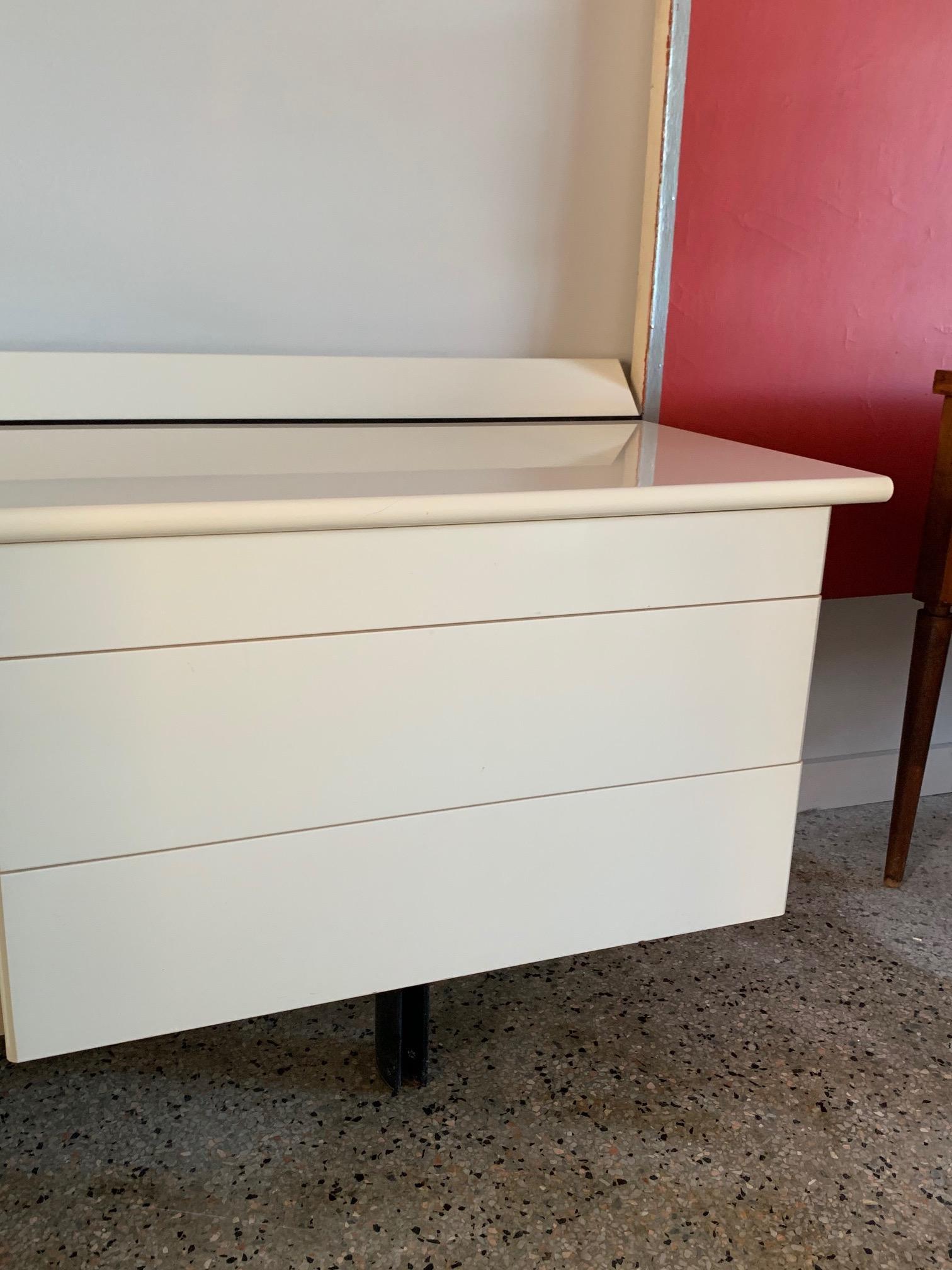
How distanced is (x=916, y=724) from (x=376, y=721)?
3.04 feet

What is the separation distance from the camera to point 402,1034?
41.4 inches

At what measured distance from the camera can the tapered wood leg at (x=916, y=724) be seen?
1.42 m

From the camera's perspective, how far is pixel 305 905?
2.81 feet

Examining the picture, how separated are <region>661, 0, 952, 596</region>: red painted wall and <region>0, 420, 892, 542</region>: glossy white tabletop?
1.09ft

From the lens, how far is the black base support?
1036 millimetres

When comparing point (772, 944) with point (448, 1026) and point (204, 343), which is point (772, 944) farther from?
point (204, 343)

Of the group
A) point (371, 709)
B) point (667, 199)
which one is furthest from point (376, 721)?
point (667, 199)

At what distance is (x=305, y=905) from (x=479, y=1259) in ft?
1.11

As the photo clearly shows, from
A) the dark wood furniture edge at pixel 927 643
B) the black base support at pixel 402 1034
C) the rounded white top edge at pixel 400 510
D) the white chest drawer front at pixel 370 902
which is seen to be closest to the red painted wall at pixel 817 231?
the dark wood furniture edge at pixel 927 643

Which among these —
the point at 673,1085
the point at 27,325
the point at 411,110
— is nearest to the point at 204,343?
the point at 27,325

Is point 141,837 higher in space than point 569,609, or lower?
lower

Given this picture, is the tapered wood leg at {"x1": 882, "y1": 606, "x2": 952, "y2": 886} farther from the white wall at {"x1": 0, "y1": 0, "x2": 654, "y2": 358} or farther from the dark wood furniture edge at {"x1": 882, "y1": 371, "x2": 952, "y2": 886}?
the white wall at {"x1": 0, "y1": 0, "x2": 654, "y2": 358}

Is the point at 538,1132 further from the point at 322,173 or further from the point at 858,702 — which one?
the point at 322,173

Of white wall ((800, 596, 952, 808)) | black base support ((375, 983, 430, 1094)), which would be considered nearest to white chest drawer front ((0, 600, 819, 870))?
black base support ((375, 983, 430, 1094))
